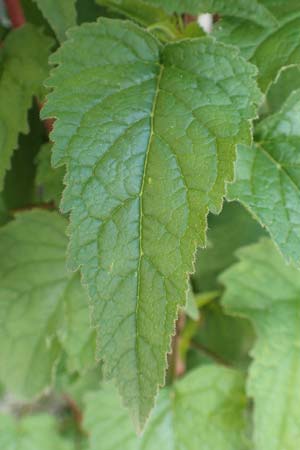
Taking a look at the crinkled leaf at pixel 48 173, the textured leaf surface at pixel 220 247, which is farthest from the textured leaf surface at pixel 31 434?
the crinkled leaf at pixel 48 173

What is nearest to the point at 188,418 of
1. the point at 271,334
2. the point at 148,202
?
the point at 271,334

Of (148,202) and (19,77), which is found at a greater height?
(19,77)

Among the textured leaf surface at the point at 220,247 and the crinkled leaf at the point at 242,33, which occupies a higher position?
the crinkled leaf at the point at 242,33

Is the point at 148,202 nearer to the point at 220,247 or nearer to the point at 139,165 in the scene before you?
the point at 139,165

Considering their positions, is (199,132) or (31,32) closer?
(199,132)

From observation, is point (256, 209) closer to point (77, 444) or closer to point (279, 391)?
point (279, 391)

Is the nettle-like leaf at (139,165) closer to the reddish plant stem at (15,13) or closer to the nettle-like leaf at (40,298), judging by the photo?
the reddish plant stem at (15,13)

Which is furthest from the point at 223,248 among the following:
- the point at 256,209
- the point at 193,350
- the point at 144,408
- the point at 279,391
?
the point at 144,408
